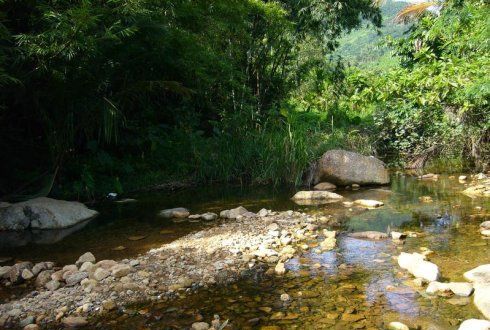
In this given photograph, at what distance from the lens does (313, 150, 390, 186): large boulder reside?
8.37 m

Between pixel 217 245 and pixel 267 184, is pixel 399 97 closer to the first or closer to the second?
pixel 267 184

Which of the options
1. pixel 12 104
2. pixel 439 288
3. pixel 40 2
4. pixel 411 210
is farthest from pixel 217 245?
pixel 12 104

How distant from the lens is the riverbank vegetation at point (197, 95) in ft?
19.3

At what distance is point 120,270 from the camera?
3721mm

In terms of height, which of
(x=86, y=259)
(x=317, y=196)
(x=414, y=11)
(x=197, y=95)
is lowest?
(x=86, y=259)

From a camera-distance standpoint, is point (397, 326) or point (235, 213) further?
point (235, 213)

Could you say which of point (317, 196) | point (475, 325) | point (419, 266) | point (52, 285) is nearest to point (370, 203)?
point (317, 196)

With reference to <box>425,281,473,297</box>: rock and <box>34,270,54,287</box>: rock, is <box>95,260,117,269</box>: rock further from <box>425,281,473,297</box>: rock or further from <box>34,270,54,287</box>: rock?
<box>425,281,473,297</box>: rock

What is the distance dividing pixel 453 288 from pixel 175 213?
389 cm

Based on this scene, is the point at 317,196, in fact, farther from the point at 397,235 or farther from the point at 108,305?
the point at 108,305

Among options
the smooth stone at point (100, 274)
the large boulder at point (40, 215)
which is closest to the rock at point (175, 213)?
the large boulder at point (40, 215)

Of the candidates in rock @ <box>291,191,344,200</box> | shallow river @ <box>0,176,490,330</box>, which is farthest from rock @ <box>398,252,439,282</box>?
rock @ <box>291,191,344,200</box>

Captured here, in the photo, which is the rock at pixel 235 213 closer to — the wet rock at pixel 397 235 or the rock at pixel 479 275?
the wet rock at pixel 397 235

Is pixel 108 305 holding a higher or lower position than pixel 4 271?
lower
